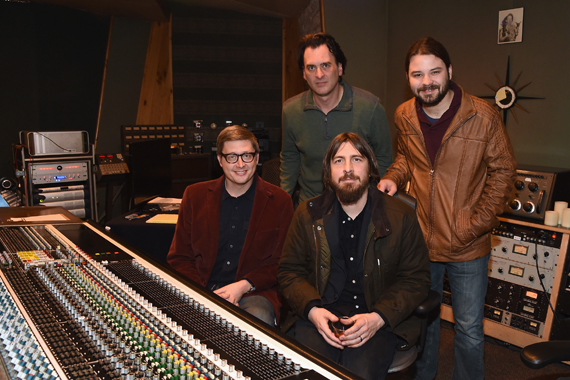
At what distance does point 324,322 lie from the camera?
1.76m

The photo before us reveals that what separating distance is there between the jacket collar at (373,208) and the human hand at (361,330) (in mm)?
312

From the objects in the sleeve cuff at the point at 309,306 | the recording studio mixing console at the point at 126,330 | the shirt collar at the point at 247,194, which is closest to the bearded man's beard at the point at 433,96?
the shirt collar at the point at 247,194

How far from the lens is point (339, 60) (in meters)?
2.43

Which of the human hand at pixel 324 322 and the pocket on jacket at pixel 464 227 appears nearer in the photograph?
the human hand at pixel 324 322

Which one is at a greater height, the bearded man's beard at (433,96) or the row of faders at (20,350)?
the bearded man's beard at (433,96)

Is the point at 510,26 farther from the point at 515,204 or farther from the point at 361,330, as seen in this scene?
the point at 361,330

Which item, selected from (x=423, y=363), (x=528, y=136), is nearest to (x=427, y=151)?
(x=423, y=363)

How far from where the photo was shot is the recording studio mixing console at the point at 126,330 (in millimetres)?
1068

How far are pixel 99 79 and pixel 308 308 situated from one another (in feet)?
17.0

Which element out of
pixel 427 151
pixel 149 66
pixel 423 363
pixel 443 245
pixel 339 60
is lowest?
pixel 423 363

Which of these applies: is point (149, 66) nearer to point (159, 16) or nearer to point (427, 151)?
point (159, 16)

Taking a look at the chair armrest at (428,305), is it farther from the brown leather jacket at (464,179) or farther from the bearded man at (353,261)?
the brown leather jacket at (464,179)

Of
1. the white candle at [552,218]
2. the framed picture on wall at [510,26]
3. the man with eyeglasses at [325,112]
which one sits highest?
the framed picture on wall at [510,26]

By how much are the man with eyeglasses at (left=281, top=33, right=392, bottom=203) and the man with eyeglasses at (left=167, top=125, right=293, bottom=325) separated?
1.04 feet
